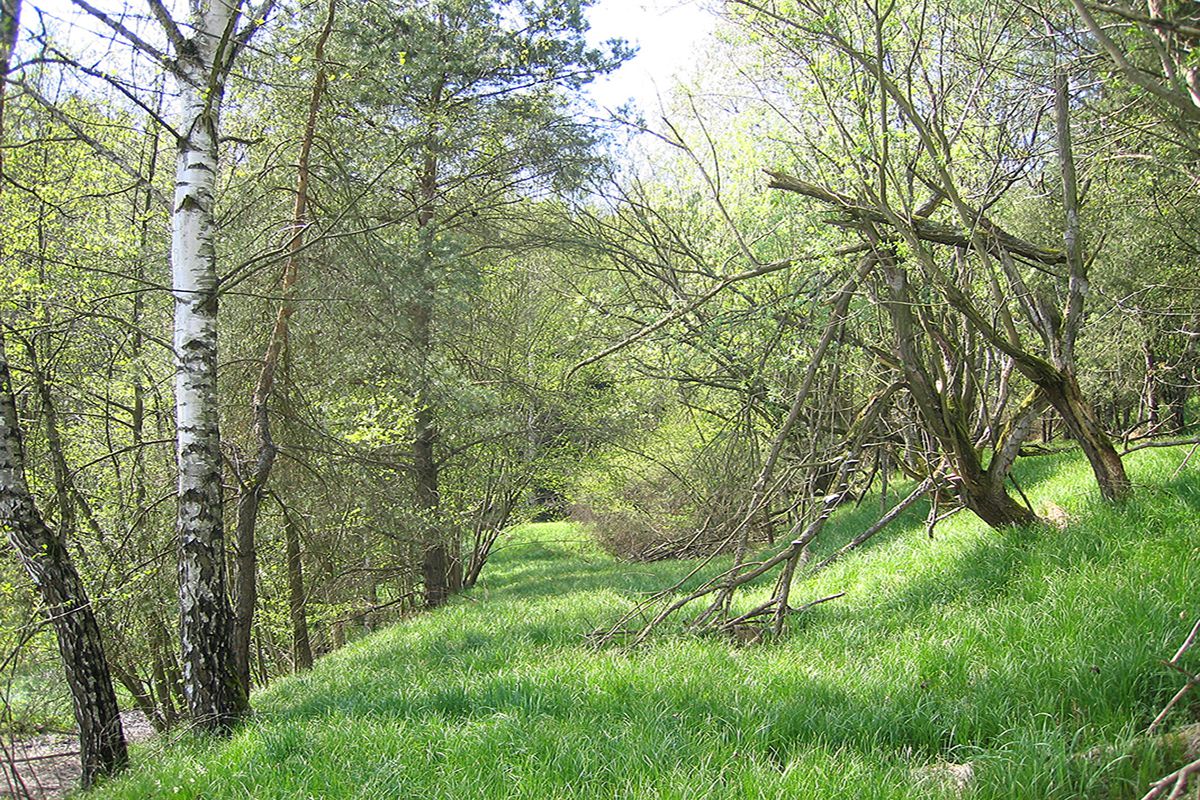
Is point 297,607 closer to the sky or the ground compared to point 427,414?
closer to the ground

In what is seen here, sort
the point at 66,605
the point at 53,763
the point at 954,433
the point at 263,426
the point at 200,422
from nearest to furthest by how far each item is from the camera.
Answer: the point at 66,605
the point at 200,422
the point at 954,433
the point at 263,426
the point at 53,763

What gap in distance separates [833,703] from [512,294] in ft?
39.5

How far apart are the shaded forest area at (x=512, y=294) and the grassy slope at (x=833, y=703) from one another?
520mm

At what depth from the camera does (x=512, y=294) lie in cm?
1491

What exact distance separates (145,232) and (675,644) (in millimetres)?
9061

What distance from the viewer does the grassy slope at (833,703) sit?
302 centimetres

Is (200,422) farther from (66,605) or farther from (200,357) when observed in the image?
(66,605)

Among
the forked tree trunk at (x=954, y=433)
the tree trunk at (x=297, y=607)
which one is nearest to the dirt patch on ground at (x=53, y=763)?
the tree trunk at (x=297, y=607)

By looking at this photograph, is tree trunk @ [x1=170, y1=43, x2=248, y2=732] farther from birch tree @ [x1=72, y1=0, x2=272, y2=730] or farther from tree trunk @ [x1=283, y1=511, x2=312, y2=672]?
tree trunk @ [x1=283, y1=511, x2=312, y2=672]

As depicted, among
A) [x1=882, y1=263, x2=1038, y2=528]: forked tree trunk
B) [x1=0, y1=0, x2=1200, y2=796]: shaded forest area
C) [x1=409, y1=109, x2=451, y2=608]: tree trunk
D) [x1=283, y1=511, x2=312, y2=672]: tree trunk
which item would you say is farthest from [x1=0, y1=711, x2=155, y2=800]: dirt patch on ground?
[x1=882, y1=263, x2=1038, y2=528]: forked tree trunk

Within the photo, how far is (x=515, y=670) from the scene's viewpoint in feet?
17.3

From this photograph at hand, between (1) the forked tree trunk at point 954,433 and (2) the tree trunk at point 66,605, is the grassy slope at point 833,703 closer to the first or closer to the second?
(1) the forked tree trunk at point 954,433

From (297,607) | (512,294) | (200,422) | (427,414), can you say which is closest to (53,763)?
(297,607)

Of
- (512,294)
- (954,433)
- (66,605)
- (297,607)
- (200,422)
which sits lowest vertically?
(297,607)
